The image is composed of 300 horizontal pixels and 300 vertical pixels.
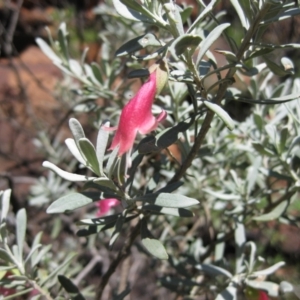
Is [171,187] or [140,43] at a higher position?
[140,43]

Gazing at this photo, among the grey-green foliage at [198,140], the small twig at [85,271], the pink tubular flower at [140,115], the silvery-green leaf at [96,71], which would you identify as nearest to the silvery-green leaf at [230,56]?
the grey-green foliage at [198,140]

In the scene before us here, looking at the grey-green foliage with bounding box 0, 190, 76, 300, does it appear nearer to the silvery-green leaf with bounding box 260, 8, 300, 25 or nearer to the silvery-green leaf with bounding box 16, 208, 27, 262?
the silvery-green leaf with bounding box 16, 208, 27, 262

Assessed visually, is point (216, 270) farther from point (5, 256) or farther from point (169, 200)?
point (5, 256)

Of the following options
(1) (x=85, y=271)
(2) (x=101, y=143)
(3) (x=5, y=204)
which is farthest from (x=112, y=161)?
(1) (x=85, y=271)

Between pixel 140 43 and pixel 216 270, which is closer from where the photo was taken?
pixel 140 43

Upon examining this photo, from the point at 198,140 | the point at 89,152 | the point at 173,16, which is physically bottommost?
the point at 198,140

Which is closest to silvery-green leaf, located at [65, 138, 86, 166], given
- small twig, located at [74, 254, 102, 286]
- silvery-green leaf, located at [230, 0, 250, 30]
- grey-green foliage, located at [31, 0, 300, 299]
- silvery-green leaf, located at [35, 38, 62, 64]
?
grey-green foliage, located at [31, 0, 300, 299]
